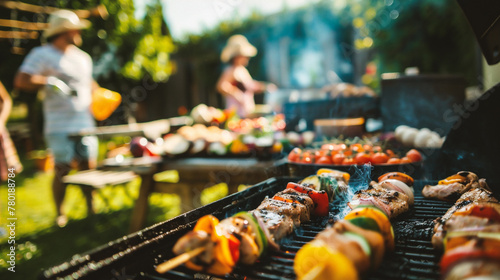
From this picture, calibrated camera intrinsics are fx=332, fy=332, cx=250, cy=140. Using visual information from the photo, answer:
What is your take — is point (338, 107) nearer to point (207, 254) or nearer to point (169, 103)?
point (207, 254)

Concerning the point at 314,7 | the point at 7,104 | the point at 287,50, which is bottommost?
the point at 7,104

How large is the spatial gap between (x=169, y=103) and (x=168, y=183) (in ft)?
45.6

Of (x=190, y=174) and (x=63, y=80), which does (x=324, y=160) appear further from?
(x=63, y=80)

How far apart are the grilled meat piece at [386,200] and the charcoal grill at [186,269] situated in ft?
0.30

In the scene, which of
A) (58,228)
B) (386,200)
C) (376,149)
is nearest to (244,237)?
(386,200)

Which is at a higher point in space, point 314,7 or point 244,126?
point 314,7

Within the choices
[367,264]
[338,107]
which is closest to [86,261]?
[367,264]

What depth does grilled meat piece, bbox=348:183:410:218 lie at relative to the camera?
1.82m

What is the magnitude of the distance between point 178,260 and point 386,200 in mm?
1253

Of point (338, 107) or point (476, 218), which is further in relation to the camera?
point (338, 107)

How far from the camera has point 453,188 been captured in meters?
2.12

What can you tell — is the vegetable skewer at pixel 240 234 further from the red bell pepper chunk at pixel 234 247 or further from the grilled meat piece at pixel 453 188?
the grilled meat piece at pixel 453 188

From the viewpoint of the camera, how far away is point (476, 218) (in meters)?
1.36

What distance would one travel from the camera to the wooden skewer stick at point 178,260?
3.73ft
